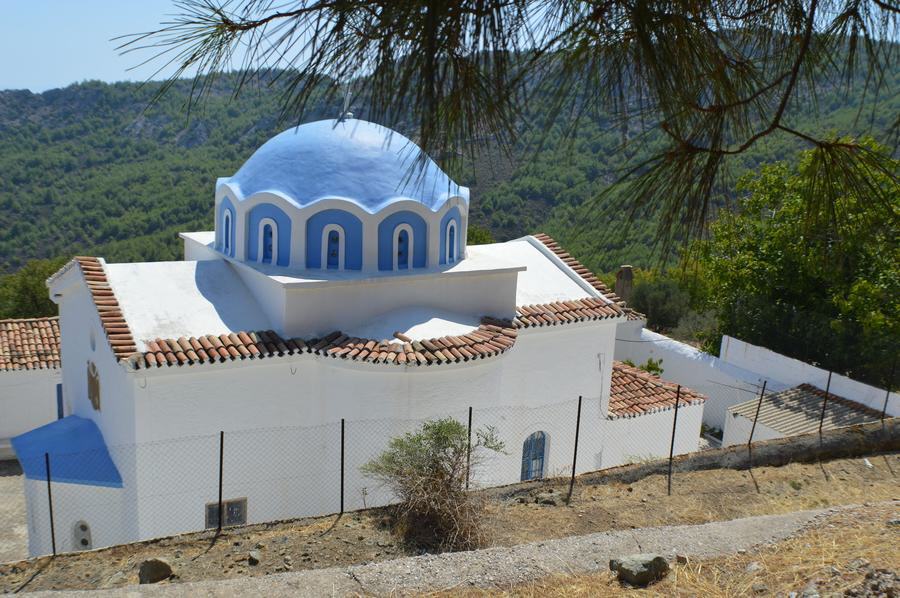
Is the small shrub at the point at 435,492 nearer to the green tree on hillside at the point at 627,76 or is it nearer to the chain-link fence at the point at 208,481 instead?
the chain-link fence at the point at 208,481

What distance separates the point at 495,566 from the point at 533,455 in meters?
7.03

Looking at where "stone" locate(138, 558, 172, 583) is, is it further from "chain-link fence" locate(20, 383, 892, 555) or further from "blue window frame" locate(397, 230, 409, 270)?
"blue window frame" locate(397, 230, 409, 270)

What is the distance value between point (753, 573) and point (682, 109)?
3184 mm

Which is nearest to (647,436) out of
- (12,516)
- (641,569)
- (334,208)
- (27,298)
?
(334,208)

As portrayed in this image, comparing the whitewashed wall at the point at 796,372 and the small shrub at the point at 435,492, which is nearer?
the small shrub at the point at 435,492

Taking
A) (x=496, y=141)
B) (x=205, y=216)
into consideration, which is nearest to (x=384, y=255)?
(x=496, y=141)

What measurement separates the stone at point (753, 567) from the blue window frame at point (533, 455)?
7.18 metres

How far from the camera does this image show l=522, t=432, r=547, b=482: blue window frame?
12.4 meters

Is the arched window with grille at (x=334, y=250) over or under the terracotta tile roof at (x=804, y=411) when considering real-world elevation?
over

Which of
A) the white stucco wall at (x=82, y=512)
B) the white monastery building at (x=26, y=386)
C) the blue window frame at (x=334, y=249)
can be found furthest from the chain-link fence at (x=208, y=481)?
the white monastery building at (x=26, y=386)

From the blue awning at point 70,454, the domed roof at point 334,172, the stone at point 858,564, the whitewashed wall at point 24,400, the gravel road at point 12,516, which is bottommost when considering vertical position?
the gravel road at point 12,516

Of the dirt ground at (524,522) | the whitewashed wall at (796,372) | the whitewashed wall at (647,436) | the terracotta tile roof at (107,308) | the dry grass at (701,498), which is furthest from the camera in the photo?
the whitewashed wall at (796,372)

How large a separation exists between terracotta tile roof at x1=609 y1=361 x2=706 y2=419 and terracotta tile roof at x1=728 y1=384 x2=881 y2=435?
1.33 m

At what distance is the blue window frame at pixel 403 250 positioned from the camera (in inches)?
466
